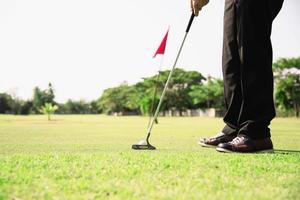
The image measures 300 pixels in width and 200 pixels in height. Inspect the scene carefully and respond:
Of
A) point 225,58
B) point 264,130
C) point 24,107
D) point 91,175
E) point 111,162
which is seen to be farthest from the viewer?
point 24,107

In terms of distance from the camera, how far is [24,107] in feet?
267

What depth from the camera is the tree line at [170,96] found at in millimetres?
51094

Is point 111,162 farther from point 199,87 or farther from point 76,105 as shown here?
point 76,105

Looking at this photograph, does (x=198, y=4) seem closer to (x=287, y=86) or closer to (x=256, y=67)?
(x=256, y=67)

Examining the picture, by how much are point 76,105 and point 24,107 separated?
27407mm

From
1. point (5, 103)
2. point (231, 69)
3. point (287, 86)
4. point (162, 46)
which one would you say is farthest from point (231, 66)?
point (5, 103)

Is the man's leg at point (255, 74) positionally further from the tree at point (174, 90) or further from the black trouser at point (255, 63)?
the tree at point (174, 90)

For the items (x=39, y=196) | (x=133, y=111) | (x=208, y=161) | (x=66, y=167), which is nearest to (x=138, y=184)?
(x=39, y=196)

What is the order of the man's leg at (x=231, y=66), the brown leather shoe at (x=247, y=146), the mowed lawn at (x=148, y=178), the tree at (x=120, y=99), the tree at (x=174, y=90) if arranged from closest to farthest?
1. the mowed lawn at (x=148, y=178)
2. the brown leather shoe at (x=247, y=146)
3. the man's leg at (x=231, y=66)
4. the tree at (x=174, y=90)
5. the tree at (x=120, y=99)

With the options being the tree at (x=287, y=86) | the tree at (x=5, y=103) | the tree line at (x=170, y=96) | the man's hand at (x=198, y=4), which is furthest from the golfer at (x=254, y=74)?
the tree at (x=5, y=103)

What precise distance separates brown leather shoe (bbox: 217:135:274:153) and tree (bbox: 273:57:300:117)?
49.2 metres

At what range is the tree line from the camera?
2012 inches

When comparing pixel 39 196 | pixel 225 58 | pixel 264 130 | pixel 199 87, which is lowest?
pixel 39 196

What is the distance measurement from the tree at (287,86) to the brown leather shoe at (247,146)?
49206mm
